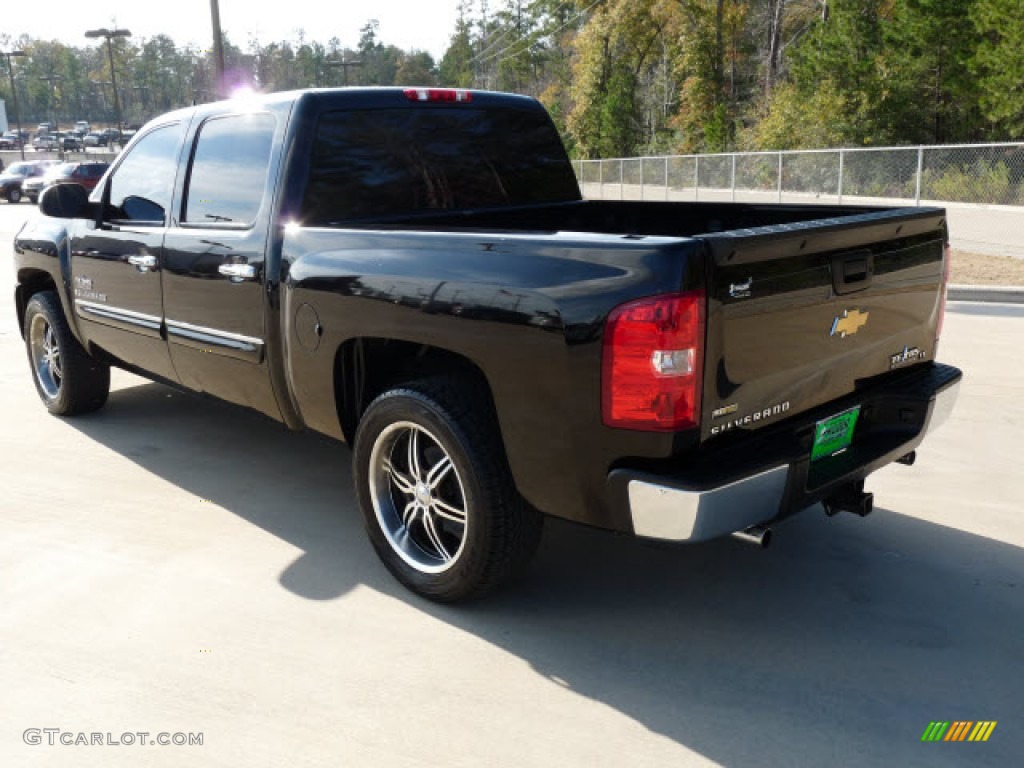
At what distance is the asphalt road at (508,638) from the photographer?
281cm

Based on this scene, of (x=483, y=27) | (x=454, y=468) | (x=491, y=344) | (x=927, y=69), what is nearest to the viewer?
(x=491, y=344)

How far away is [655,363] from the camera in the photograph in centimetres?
277

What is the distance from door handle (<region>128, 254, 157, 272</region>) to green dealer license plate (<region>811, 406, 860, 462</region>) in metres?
3.35

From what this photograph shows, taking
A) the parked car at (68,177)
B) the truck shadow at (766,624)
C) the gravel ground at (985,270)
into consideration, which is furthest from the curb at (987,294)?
the parked car at (68,177)

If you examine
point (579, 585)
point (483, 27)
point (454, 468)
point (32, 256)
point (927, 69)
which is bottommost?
point (579, 585)

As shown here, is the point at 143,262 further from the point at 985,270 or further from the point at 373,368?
the point at 985,270

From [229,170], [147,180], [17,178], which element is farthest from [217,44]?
[17,178]

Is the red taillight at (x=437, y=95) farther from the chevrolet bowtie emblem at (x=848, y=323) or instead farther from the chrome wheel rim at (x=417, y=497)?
the chevrolet bowtie emblem at (x=848, y=323)

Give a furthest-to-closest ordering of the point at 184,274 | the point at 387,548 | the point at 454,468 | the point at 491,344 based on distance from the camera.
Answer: the point at 184,274 < the point at 387,548 < the point at 454,468 < the point at 491,344

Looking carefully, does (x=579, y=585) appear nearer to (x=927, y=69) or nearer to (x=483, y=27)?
(x=927, y=69)

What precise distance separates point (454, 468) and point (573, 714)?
3.10 ft

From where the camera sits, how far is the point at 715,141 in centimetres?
3634

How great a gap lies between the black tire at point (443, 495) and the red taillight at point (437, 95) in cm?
168

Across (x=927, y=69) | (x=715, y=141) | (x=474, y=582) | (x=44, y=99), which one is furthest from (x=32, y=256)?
(x=44, y=99)
